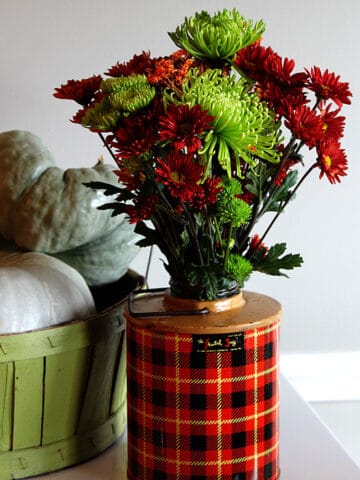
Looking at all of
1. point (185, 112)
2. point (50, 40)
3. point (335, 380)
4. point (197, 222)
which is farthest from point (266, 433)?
point (50, 40)

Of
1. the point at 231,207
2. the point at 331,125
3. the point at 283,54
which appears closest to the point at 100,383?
the point at 231,207

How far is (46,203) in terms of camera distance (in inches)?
36.4

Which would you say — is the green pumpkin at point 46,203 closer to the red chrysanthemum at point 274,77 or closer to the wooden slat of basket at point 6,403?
the wooden slat of basket at point 6,403

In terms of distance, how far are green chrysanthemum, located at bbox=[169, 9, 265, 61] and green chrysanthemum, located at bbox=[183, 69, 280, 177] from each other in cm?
2

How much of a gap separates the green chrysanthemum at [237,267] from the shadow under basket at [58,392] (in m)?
0.18

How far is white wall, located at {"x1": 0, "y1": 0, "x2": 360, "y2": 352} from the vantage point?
116cm

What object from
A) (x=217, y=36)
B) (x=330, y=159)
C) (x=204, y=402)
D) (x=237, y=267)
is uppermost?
(x=217, y=36)

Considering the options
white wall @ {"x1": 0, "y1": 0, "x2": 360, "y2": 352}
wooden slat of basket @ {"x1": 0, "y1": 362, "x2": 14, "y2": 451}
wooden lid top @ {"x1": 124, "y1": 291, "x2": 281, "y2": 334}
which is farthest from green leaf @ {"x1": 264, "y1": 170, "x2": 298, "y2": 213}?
white wall @ {"x1": 0, "y1": 0, "x2": 360, "y2": 352}

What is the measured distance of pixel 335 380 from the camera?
131cm

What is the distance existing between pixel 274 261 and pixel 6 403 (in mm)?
321

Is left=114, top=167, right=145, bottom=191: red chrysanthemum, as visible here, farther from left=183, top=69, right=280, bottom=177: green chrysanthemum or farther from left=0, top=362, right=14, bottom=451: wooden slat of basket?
left=0, top=362, right=14, bottom=451: wooden slat of basket

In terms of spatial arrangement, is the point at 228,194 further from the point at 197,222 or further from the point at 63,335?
the point at 63,335

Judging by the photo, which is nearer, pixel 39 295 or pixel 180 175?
pixel 180 175

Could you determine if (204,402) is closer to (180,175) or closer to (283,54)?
(180,175)
